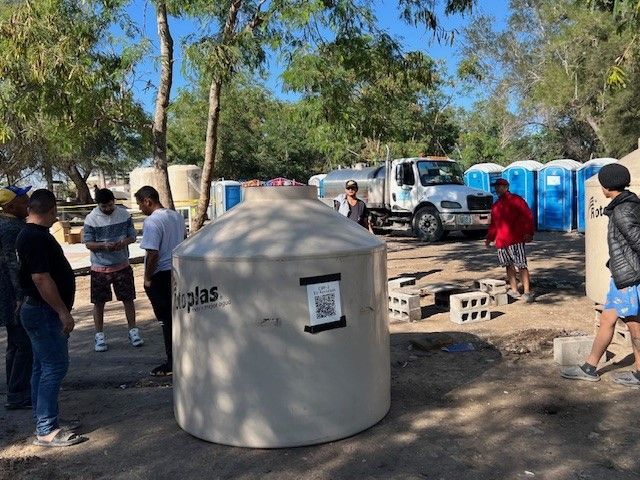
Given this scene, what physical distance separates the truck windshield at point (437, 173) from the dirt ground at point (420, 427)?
11.9 meters

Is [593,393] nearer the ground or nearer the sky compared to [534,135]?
nearer the ground

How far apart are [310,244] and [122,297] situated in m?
3.29

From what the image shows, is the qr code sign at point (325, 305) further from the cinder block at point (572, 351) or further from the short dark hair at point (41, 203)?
the cinder block at point (572, 351)

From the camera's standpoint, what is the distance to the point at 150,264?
5797mm

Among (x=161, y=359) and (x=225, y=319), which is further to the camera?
(x=161, y=359)

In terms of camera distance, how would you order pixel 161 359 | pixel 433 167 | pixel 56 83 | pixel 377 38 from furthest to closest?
1. pixel 433 167
2. pixel 377 38
3. pixel 56 83
4. pixel 161 359

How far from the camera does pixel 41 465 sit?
13.6 feet

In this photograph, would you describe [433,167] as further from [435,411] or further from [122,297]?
[435,411]

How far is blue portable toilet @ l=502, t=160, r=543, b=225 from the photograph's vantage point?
19938mm

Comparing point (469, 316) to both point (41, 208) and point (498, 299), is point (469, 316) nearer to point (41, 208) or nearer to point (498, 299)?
point (498, 299)

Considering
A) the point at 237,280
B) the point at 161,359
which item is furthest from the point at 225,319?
the point at 161,359

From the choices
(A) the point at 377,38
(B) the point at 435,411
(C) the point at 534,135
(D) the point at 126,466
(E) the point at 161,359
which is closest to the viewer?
(D) the point at 126,466

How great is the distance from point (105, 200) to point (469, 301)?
13.5 ft

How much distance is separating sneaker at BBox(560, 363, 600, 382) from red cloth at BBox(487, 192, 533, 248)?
3.38m
